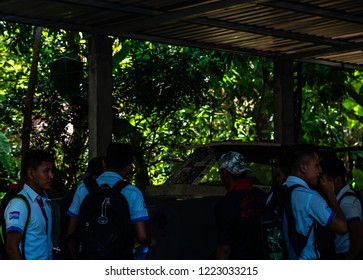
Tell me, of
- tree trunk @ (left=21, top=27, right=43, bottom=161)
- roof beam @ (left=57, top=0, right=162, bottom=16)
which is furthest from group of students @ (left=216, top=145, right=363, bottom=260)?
tree trunk @ (left=21, top=27, right=43, bottom=161)

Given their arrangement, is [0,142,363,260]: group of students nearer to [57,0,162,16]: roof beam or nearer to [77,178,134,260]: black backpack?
[77,178,134,260]: black backpack

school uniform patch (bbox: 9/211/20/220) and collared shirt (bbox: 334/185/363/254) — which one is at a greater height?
school uniform patch (bbox: 9/211/20/220)

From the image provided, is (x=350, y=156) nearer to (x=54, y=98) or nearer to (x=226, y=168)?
(x=54, y=98)

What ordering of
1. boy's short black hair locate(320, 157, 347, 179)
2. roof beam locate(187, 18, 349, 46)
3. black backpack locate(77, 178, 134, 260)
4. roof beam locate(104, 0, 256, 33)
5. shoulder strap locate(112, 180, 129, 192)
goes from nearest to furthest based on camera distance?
black backpack locate(77, 178, 134, 260), shoulder strap locate(112, 180, 129, 192), boy's short black hair locate(320, 157, 347, 179), roof beam locate(104, 0, 256, 33), roof beam locate(187, 18, 349, 46)

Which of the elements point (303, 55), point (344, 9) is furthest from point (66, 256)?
point (303, 55)

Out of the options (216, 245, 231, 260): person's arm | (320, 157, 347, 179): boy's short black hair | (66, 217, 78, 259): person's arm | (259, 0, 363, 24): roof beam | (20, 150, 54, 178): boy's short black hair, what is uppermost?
(259, 0, 363, 24): roof beam

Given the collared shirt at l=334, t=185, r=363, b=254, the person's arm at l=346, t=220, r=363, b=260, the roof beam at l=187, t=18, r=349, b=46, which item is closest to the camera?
the person's arm at l=346, t=220, r=363, b=260

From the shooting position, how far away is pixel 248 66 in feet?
61.4

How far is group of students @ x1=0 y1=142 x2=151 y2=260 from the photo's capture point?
18.9ft

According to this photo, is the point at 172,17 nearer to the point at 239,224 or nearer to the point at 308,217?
the point at 239,224

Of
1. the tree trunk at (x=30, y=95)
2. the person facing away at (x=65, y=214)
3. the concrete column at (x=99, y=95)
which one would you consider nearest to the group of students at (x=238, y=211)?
the person facing away at (x=65, y=214)

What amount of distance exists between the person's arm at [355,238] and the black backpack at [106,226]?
1751 mm
